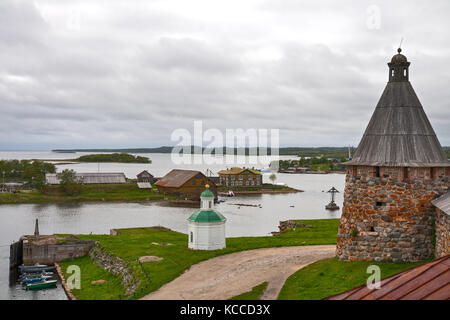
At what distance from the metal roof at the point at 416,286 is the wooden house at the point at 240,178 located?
305 feet

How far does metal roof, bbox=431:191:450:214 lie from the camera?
46.6ft

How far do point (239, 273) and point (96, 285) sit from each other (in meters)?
9.67

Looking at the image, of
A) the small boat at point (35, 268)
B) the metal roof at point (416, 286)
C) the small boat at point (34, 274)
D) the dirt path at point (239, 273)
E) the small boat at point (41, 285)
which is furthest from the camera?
the small boat at point (35, 268)

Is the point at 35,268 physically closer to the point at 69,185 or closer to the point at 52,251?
the point at 52,251

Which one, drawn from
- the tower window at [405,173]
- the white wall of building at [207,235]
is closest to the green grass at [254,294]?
the tower window at [405,173]

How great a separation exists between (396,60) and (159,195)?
66265 mm

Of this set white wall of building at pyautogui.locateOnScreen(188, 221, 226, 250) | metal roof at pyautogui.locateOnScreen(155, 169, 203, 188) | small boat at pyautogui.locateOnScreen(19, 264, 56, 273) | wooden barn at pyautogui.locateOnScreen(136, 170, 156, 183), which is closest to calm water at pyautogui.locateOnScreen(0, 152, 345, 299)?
small boat at pyautogui.locateOnScreen(19, 264, 56, 273)

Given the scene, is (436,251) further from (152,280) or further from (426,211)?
(152,280)

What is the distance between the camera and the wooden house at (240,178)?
100812 millimetres

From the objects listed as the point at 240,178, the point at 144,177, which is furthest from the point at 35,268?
the point at 240,178

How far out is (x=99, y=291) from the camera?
23.5 m

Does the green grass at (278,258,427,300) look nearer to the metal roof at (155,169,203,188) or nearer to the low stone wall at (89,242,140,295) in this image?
the low stone wall at (89,242,140,295)

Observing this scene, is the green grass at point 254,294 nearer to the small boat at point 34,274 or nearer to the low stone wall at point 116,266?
the low stone wall at point 116,266

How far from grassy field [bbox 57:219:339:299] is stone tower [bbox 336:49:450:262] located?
29.4ft
